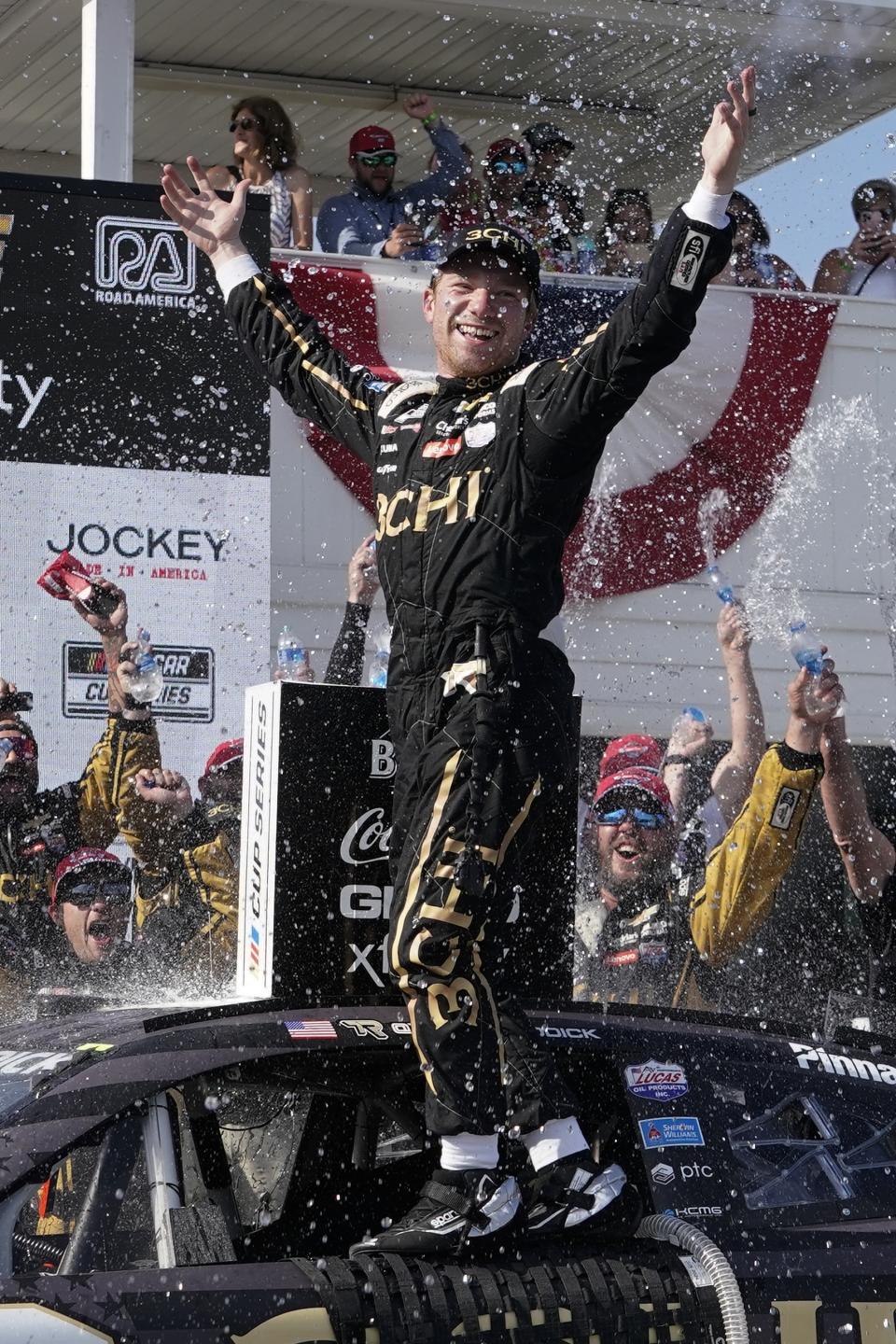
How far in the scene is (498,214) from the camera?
8188 millimetres

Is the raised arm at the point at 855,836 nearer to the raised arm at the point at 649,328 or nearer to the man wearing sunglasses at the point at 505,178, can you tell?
the raised arm at the point at 649,328

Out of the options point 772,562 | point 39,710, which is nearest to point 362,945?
point 39,710

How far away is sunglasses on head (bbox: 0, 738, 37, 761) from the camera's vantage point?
233 inches

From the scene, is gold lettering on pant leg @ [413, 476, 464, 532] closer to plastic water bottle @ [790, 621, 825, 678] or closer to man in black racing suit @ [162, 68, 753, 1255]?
man in black racing suit @ [162, 68, 753, 1255]

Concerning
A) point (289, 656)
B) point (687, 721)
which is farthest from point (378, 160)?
point (687, 721)

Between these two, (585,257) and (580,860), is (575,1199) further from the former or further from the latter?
(585,257)

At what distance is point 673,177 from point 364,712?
8388mm

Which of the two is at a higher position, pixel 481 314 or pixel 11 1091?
pixel 481 314

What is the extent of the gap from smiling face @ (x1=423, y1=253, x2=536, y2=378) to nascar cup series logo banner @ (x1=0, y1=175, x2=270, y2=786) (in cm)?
253

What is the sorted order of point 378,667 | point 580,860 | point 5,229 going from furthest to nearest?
1. point 378,667
2. point 5,229
3. point 580,860

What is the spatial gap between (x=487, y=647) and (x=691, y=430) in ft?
14.0

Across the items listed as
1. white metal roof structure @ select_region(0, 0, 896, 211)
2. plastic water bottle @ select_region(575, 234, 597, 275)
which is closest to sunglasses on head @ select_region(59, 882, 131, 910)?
plastic water bottle @ select_region(575, 234, 597, 275)

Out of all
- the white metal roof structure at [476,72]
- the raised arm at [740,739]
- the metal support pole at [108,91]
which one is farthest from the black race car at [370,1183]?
the white metal roof structure at [476,72]

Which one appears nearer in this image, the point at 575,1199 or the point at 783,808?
the point at 575,1199
